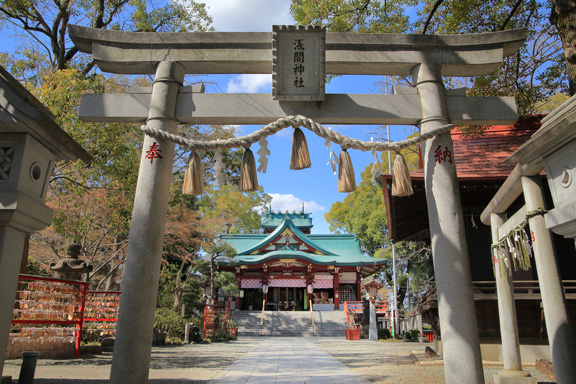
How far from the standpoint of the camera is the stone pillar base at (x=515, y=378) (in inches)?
221

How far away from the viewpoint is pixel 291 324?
2316cm

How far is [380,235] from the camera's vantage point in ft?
84.3

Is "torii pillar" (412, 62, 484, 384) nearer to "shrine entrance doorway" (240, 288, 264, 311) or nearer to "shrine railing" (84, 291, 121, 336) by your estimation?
"shrine railing" (84, 291, 121, 336)

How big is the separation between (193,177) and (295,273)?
23.4m

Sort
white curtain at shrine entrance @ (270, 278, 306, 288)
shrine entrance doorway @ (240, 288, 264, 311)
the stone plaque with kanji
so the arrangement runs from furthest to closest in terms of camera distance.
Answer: shrine entrance doorway @ (240, 288, 264, 311), white curtain at shrine entrance @ (270, 278, 306, 288), the stone plaque with kanji

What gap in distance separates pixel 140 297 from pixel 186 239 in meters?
10.8

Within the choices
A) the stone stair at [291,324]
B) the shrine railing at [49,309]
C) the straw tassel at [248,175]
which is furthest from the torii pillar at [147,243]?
the stone stair at [291,324]

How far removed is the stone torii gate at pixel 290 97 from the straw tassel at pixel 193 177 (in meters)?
0.26

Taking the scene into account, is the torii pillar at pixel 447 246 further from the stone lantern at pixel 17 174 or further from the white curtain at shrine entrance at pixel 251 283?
the white curtain at shrine entrance at pixel 251 283

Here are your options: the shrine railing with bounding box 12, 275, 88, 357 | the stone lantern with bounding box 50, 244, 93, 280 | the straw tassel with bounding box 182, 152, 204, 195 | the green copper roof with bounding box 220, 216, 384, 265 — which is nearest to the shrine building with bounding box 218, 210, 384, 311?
the green copper roof with bounding box 220, 216, 384, 265

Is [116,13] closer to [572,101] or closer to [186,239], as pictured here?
[186,239]

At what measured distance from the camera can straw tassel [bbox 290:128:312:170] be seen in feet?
14.6

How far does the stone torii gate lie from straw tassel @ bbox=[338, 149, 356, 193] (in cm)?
55

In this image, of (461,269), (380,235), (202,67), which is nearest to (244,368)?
(461,269)
